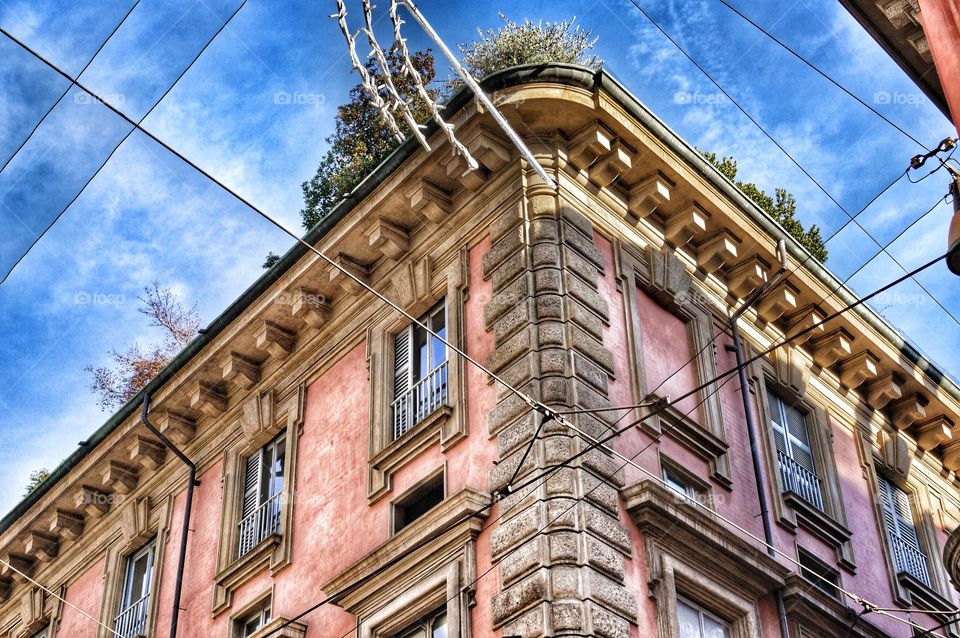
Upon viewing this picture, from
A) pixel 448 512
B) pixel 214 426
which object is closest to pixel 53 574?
pixel 214 426

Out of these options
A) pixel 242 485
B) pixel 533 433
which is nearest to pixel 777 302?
pixel 533 433

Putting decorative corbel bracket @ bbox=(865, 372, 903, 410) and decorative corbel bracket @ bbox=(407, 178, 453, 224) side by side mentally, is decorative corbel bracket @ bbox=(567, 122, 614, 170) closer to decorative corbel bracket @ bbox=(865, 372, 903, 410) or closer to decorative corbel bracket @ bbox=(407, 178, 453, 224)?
decorative corbel bracket @ bbox=(407, 178, 453, 224)

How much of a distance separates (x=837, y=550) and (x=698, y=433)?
3.45 meters

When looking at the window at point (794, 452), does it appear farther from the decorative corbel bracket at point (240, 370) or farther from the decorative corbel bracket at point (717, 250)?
the decorative corbel bracket at point (240, 370)

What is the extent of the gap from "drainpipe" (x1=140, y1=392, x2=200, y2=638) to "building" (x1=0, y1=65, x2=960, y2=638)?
0.16 metres

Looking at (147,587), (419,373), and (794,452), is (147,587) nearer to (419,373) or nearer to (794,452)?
(419,373)

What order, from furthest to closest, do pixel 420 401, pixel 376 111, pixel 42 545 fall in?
pixel 376 111
pixel 42 545
pixel 420 401

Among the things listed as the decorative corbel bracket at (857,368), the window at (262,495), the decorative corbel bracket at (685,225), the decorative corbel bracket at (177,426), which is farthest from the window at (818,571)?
the decorative corbel bracket at (177,426)

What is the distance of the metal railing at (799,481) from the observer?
19391 millimetres

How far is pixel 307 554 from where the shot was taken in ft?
61.5

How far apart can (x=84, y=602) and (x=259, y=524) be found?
539 centimetres

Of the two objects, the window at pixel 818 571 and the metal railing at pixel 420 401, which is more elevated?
the metal railing at pixel 420 401

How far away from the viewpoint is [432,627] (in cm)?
1578

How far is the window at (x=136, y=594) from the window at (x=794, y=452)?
1002 centimetres
